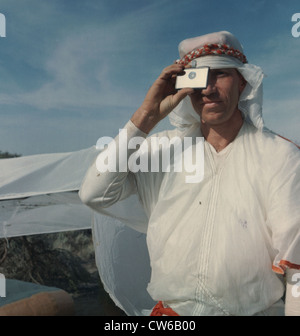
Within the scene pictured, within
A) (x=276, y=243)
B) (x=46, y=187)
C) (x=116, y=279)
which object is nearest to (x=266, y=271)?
(x=276, y=243)

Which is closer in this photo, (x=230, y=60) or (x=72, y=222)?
(x=230, y=60)

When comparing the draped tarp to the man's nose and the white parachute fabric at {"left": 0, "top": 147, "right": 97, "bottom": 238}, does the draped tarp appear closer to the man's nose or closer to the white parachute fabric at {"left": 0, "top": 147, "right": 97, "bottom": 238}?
the white parachute fabric at {"left": 0, "top": 147, "right": 97, "bottom": 238}

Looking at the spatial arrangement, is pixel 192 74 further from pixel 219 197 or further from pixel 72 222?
pixel 72 222

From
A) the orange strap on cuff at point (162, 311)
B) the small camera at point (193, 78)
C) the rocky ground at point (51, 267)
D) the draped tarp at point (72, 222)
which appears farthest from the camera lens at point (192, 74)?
the rocky ground at point (51, 267)

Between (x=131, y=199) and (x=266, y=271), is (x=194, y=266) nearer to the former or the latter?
(x=266, y=271)

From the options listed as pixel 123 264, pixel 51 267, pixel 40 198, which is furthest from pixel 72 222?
pixel 51 267

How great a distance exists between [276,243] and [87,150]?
238 cm

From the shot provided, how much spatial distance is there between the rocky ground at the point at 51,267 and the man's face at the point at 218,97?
2429 mm

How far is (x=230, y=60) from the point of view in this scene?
1.47 meters

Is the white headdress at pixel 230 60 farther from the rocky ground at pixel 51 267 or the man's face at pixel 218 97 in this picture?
the rocky ground at pixel 51 267

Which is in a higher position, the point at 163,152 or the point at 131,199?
the point at 163,152

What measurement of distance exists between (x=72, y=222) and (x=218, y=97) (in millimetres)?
1974

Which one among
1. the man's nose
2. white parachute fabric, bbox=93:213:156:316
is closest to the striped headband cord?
the man's nose
